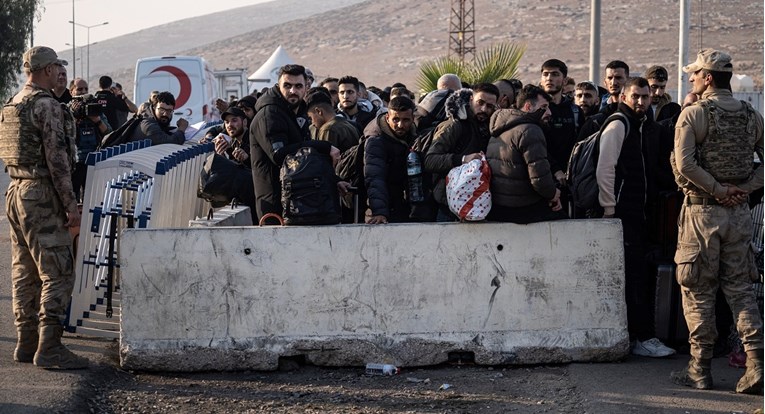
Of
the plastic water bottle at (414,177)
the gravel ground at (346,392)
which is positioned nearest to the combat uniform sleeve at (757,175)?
the gravel ground at (346,392)

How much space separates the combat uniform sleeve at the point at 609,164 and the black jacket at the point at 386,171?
1.52 meters

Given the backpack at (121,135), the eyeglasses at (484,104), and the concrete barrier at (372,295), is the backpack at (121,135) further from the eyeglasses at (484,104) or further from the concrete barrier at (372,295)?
the eyeglasses at (484,104)

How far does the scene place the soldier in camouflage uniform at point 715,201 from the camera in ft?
25.1

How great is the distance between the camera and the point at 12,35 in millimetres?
53219

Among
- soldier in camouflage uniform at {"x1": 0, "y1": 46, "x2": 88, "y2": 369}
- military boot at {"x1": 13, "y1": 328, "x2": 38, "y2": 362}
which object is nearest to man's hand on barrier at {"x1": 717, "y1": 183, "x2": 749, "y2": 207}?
soldier in camouflage uniform at {"x1": 0, "y1": 46, "x2": 88, "y2": 369}

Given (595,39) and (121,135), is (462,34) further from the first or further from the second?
(121,135)

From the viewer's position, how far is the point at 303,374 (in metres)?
8.38

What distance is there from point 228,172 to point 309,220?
7.75 ft

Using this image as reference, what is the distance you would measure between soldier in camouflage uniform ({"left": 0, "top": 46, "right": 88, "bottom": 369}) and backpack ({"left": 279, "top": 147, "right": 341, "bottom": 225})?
4.90ft

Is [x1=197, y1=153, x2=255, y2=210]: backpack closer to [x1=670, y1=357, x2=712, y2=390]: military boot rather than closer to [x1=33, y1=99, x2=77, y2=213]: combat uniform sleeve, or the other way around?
[x1=33, y1=99, x2=77, y2=213]: combat uniform sleeve

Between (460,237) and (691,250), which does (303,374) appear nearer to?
(460,237)

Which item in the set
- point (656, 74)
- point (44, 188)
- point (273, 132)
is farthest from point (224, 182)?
point (656, 74)

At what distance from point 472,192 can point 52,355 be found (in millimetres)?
3125

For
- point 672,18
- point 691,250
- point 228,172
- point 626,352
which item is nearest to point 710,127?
point 691,250
